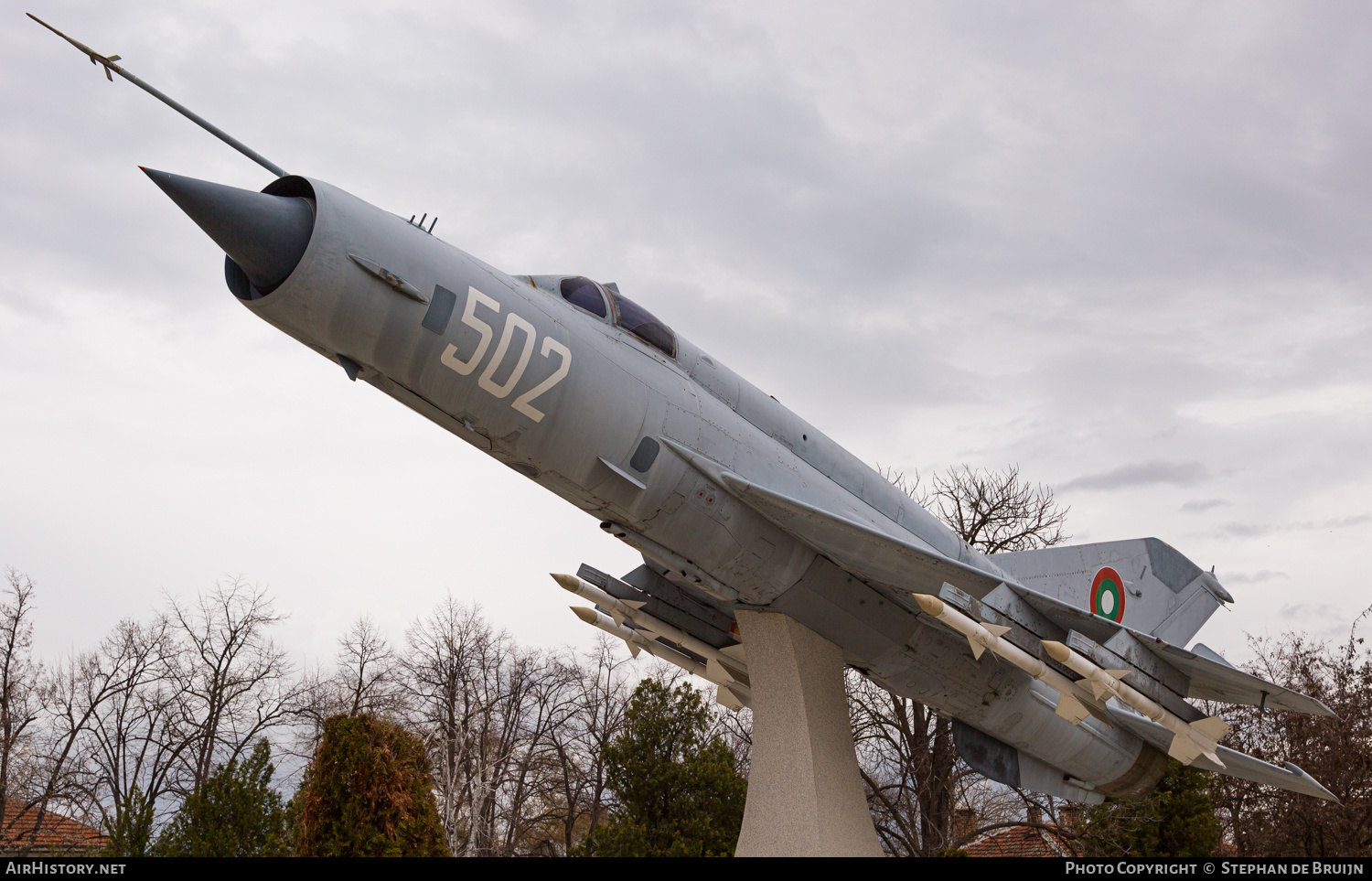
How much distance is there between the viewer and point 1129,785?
1092 cm

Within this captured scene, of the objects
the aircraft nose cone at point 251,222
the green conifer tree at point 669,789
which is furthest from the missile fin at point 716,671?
the aircraft nose cone at point 251,222

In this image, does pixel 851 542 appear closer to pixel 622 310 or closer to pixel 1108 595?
pixel 622 310

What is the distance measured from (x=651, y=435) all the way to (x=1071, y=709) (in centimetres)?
449

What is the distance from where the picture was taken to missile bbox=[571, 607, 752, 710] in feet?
34.5

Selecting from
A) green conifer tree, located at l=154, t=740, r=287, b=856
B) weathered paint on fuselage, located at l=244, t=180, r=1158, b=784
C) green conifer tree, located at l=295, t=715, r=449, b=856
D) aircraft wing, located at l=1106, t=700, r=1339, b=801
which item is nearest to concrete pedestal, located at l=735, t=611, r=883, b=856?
weathered paint on fuselage, located at l=244, t=180, r=1158, b=784

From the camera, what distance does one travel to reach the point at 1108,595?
10688mm

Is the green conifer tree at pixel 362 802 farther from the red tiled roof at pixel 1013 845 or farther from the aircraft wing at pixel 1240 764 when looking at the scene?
the red tiled roof at pixel 1013 845

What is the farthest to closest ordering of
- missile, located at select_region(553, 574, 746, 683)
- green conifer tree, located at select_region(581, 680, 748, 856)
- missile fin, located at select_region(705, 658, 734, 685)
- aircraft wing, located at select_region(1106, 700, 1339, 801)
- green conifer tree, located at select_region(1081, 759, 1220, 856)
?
green conifer tree, located at select_region(1081, 759, 1220, 856) < green conifer tree, located at select_region(581, 680, 748, 856) < missile fin, located at select_region(705, 658, 734, 685) < missile, located at select_region(553, 574, 746, 683) < aircraft wing, located at select_region(1106, 700, 1339, 801)

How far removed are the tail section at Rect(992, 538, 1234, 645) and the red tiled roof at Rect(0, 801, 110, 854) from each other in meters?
19.3

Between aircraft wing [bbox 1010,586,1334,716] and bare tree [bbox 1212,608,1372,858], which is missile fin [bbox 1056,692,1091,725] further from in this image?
bare tree [bbox 1212,608,1372,858]

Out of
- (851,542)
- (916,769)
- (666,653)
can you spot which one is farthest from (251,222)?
(916,769)
